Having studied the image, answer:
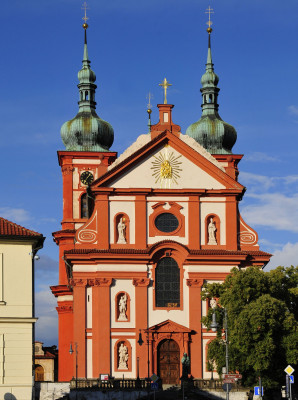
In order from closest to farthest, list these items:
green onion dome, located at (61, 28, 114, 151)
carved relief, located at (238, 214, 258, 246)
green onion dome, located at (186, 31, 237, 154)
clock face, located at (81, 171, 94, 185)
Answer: carved relief, located at (238, 214, 258, 246) < clock face, located at (81, 171, 94, 185) < green onion dome, located at (61, 28, 114, 151) < green onion dome, located at (186, 31, 237, 154)

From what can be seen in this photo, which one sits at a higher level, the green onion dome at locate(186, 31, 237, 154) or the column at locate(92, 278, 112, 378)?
the green onion dome at locate(186, 31, 237, 154)

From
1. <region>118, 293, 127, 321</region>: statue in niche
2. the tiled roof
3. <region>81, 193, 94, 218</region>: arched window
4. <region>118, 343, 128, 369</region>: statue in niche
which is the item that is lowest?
<region>118, 343, 128, 369</region>: statue in niche

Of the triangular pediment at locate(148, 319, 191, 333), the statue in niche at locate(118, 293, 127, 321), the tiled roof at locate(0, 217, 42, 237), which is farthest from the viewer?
the statue in niche at locate(118, 293, 127, 321)

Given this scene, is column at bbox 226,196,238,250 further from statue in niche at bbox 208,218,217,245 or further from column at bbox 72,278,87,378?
column at bbox 72,278,87,378

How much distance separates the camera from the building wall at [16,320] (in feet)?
181

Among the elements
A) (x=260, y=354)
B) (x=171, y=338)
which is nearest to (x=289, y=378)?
(x=260, y=354)

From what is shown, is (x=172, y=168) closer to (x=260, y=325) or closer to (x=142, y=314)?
(x=142, y=314)

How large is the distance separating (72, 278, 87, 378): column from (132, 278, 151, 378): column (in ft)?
11.3

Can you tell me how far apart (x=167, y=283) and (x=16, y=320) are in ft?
74.9

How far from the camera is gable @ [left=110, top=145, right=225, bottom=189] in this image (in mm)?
78062

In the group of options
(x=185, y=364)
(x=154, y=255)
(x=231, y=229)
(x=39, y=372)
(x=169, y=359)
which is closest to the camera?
(x=185, y=364)

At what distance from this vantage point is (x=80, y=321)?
248ft

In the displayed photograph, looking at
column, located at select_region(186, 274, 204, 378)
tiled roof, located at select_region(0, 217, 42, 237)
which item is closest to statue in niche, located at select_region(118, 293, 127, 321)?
column, located at select_region(186, 274, 204, 378)

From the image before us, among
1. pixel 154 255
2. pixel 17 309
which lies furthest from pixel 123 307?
pixel 17 309
